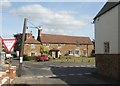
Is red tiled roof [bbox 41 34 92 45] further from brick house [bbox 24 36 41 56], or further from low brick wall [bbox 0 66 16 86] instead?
low brick wall [bbox 0 66 16 86]

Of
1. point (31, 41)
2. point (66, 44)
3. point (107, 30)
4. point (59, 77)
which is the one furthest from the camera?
point (66, 44)

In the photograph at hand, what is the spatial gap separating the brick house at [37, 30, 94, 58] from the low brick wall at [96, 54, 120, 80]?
5829cm

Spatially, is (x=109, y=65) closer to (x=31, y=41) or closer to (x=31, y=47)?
(x=31, y=47)

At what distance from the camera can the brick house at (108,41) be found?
74.6ft

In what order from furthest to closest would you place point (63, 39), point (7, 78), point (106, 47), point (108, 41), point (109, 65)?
point (63, 39) → point (106, 47) → point (108, 41) → point (7, 78) → point (109, 65)

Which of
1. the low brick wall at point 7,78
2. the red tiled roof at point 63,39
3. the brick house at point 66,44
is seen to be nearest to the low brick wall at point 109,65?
the low brick wall at point 7,78

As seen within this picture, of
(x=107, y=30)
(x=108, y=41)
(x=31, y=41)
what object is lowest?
(x=108, y=41)

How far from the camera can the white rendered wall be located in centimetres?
2325

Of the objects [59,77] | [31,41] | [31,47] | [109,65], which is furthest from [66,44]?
[109,65]

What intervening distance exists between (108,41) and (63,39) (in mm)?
68141

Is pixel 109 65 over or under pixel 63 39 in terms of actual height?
under

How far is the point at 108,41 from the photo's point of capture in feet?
83.0

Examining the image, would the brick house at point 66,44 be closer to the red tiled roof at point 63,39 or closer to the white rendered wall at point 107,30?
the red tiled roof at point 63,39

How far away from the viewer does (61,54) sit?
293 ft
